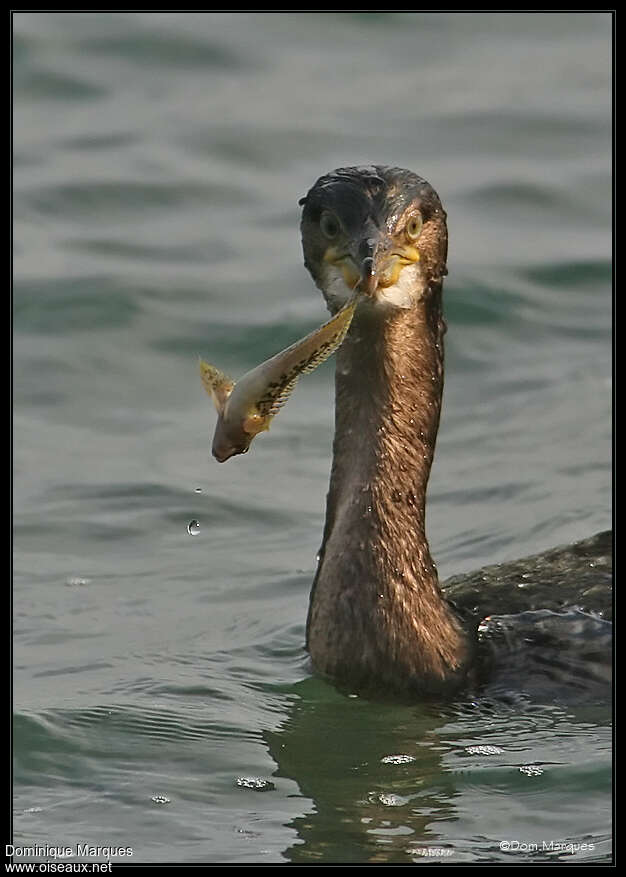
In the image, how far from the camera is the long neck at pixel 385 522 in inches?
291

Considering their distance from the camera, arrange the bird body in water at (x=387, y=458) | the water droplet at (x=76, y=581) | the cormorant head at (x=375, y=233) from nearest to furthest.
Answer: the cormorant head at (x=375, y=233) → the bird body in water at (x=387, y=458) → the water droplet at (x=76, y=581)

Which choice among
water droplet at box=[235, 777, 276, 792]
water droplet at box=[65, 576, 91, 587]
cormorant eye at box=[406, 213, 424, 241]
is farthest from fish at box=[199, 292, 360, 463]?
water droplet at box=[65, 576, 91, 587]

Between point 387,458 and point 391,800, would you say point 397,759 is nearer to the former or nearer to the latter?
point 391,800

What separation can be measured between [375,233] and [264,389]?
0.85m

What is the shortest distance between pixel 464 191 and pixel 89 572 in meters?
5.44

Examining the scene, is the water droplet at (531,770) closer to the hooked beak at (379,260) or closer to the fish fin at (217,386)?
the fish fin at (217,386)

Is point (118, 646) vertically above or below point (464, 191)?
below

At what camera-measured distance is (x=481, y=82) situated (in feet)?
50.3

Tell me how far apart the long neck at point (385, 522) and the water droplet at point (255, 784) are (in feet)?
2.10

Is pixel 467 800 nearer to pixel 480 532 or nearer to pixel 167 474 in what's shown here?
pixel 480 532

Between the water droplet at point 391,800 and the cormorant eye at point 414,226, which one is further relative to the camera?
the cormorant eye at point 414,226

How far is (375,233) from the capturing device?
23.5ft

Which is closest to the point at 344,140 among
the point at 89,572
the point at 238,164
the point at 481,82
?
the point at 238,164

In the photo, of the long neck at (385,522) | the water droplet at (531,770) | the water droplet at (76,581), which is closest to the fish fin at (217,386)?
the long neck at (385,522)
